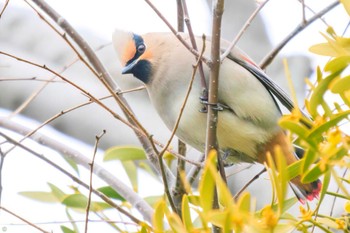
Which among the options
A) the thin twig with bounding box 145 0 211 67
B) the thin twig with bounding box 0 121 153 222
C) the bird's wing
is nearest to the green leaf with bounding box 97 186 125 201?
the thin twig with bounding box 0 121 153 222

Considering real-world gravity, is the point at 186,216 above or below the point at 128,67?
below

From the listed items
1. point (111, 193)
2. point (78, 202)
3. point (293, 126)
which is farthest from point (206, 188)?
point (111, 193)

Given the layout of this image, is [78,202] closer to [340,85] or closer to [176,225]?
[176,225]

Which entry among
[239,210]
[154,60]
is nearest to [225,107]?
[154,60]

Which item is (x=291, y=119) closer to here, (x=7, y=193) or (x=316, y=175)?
(x=316, y=175)

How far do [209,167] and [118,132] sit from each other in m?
2.07

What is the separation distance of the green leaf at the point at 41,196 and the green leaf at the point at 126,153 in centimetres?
19

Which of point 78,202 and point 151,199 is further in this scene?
point 151,199

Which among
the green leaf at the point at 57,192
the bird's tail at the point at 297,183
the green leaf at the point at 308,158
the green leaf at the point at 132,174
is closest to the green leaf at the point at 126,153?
the green leaf at the point at 132,174

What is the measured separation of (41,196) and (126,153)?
0.25m

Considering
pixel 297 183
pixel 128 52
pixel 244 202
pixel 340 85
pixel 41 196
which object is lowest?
pixel 244 202

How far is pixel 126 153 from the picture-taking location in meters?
1.91

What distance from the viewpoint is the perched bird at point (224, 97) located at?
1812mm

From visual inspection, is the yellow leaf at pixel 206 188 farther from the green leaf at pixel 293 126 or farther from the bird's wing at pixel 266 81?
the bird's wing at pixel 266 81
